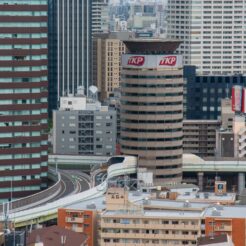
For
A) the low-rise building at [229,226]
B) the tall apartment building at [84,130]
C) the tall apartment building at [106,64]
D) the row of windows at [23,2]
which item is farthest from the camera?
the tall apartment building at [106,64]

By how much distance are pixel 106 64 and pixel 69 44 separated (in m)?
6.09

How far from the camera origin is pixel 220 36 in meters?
164

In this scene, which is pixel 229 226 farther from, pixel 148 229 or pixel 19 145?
pixel 19 145

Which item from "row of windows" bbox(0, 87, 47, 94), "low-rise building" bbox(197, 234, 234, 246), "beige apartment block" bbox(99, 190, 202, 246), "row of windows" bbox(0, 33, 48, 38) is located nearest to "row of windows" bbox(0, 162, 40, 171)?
"row of windows" bbox(0, 87, 47, 94)

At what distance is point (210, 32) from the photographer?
16275cm

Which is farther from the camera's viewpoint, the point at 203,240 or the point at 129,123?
the point at 129,123

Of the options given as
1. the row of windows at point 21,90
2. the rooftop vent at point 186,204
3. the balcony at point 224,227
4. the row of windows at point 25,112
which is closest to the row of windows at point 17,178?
the row of windows at point 25,112

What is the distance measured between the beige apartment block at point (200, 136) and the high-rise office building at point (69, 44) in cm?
4326

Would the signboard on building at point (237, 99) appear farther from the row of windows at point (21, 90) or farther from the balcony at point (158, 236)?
the balcony at point (158, 236)

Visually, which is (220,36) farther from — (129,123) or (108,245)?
(108,245)

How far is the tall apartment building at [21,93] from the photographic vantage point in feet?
306

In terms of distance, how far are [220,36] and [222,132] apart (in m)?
36.9

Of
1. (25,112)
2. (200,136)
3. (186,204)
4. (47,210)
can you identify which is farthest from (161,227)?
(200,136)

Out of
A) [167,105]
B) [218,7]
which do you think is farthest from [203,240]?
[218,7]
